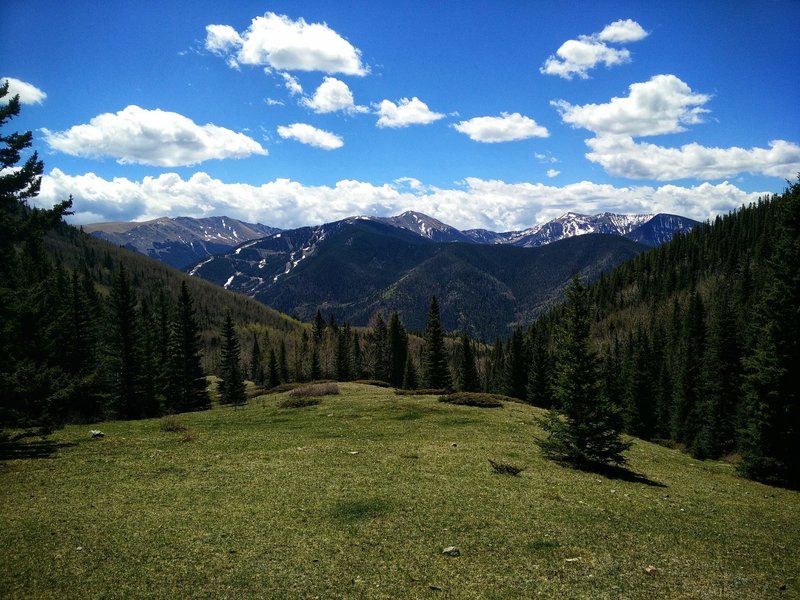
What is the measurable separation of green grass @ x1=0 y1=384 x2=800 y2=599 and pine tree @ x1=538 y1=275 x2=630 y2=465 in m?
2.23

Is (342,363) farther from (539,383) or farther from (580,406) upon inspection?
(580,406)

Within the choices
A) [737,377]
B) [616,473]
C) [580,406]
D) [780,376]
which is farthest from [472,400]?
[737,377]

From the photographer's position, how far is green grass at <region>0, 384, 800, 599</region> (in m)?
12.5

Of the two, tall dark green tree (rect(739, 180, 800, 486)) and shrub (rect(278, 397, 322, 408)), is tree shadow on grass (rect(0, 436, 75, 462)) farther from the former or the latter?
tall dark green tree (rect(739, 180, 800, 486))

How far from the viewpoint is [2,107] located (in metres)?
24.3

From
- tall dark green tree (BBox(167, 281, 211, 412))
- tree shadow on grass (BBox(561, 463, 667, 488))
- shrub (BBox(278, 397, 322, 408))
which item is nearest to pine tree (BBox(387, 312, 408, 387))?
tall dark green tree (BBox(167, 281, 211, 412))

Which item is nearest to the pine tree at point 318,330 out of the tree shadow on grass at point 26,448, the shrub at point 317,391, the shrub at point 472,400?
the shrub at point 317,391

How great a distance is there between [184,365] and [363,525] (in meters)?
60.0

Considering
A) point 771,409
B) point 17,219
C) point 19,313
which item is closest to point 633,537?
point 771,409

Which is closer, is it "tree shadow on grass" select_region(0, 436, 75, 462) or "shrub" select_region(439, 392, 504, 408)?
"tree shadow on grass" select_region(0, 436, 75, 462)

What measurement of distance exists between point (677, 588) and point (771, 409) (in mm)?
25251

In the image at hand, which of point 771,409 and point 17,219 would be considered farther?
point 771,409

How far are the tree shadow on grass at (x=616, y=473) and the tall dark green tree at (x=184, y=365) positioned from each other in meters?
57.6

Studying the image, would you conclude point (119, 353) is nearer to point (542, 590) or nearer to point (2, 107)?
point (2, 107)
